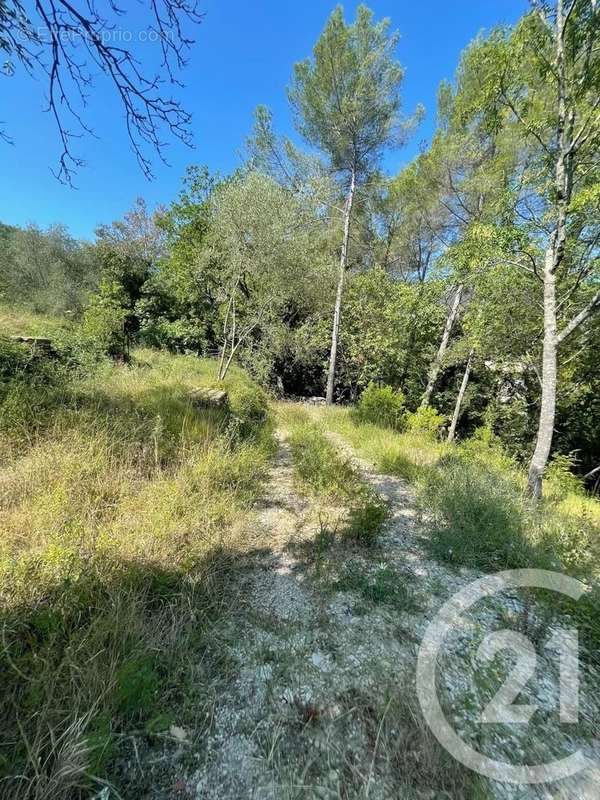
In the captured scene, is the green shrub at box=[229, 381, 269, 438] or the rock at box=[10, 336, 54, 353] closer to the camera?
the rock at box=[10, 336, 54, 353]

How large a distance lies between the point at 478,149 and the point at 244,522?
1036cm

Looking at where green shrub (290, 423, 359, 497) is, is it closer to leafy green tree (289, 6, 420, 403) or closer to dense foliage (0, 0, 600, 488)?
dense foliage (0, 0, 600, 488)

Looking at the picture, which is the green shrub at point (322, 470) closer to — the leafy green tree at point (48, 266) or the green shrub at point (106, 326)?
the green shrub at point (106, 326)

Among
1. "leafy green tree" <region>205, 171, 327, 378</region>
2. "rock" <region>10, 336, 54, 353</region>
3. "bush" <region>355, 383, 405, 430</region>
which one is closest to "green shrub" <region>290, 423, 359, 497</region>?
"bush" <region>355, 383, 405, 430</region>

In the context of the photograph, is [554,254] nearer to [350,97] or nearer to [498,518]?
[498,518]

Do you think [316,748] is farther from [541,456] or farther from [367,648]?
[541,456]

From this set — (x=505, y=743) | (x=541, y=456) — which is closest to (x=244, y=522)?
(x=505, y=743)

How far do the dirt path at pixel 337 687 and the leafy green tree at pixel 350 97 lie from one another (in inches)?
336

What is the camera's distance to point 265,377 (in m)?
10.3

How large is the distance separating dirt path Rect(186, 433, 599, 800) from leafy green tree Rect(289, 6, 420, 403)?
28.0 feet

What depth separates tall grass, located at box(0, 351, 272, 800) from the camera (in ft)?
3.67

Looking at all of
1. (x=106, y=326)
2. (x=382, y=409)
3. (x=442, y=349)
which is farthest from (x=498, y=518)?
(x=106, y=326)

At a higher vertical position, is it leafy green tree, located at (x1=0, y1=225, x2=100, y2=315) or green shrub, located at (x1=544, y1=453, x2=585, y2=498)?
leafy green tree, located at (x1=0, y1=225, x2=100, y2=315)

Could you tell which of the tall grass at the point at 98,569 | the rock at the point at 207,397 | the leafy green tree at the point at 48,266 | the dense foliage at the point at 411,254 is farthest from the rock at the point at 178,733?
the leafy green tree at the point at 48,266
